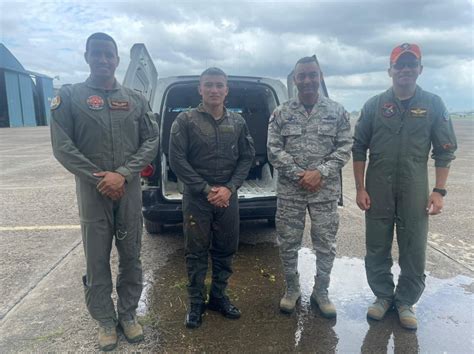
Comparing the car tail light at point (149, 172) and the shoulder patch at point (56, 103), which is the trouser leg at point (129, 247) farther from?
the car tail light at point (149, 172)

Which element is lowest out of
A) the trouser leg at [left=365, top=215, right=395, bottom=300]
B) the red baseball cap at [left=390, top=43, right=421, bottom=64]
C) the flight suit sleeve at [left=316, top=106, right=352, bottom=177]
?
the trouser leg at [left=365, top=215, right=395, bottom=300]

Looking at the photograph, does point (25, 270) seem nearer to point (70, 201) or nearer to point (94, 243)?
point (94, 243)

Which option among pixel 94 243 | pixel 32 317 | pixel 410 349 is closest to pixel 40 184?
pixel 32 317

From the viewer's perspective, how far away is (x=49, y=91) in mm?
44312

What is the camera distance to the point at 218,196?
9.33 ft

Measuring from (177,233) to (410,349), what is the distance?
10.3 feet

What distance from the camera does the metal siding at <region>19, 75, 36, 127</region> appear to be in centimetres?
3816

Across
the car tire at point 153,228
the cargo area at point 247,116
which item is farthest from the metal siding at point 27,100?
the car tire at point 153,228

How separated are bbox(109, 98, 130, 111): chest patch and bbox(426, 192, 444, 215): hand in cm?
224

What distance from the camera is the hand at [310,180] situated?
2889 millimetres

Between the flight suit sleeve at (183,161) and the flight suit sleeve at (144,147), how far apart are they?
14 centimetres

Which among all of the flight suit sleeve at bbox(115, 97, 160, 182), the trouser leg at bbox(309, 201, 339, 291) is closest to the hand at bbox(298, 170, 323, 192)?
the trouser leg at bbox(309, 201, 339, 291)

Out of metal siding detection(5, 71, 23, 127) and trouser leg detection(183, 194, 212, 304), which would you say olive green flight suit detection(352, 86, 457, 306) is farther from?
metal siding detection(5, 71, 23, 127)

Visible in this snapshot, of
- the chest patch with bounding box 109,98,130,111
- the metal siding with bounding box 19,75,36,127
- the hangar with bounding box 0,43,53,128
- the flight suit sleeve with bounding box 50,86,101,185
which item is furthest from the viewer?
the metal siding with bounding box 19,75,36,127
